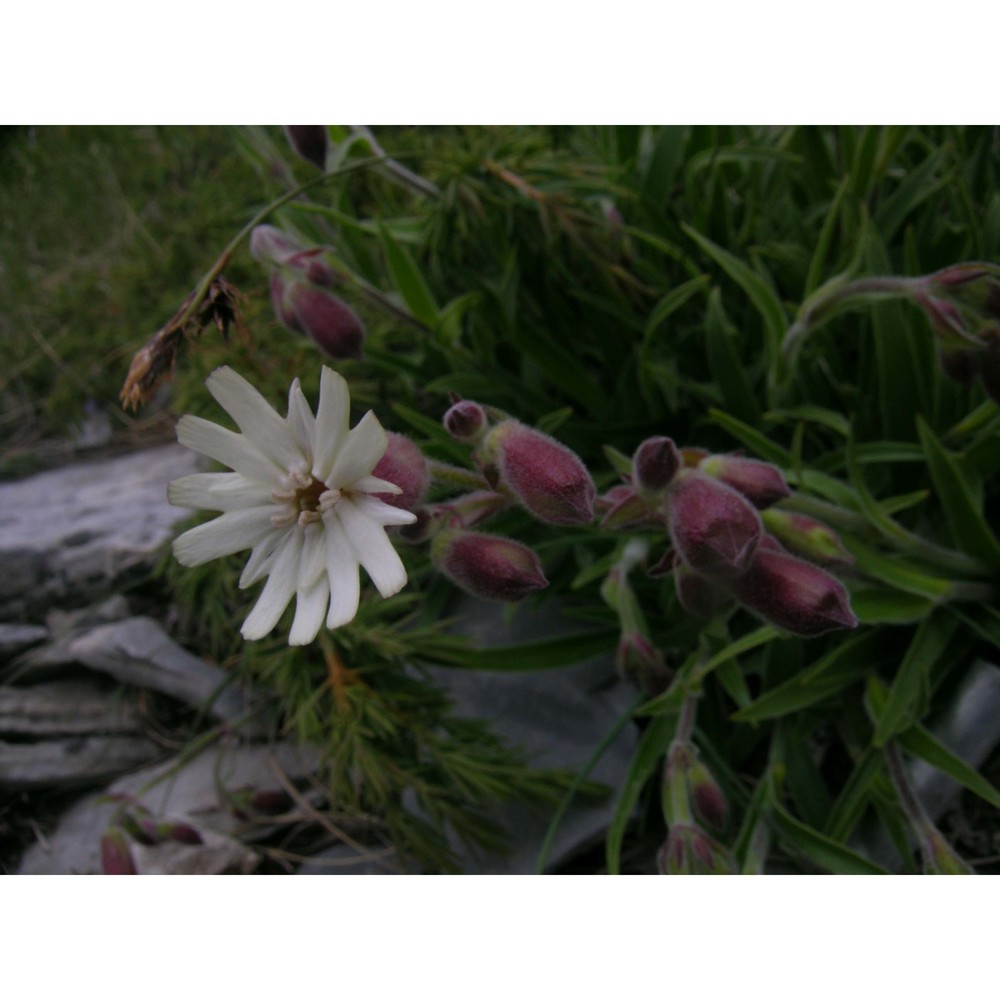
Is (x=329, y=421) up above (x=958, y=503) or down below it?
above

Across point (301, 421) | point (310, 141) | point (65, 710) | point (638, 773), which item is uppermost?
point (310, 141)

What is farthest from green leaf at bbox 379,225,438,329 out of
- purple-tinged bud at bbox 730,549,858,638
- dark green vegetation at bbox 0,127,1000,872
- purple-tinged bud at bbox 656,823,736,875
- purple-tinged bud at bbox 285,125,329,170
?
purple-tinged bud at bbox 656,823,736,875

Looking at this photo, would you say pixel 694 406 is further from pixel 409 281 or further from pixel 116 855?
pixel 116 855

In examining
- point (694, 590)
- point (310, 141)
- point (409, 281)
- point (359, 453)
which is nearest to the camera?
point (359, 453)

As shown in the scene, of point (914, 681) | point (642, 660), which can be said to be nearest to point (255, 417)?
point (642, 660)

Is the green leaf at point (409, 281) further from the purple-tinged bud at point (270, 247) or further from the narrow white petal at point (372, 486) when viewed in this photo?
the narrow white petal at point (372, 486)

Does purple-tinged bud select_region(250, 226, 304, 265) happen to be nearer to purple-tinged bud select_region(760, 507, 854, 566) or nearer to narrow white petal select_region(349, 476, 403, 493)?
narrow white petal select_region(349, 476, 403, 493)

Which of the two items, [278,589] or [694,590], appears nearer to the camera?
[278,589]
